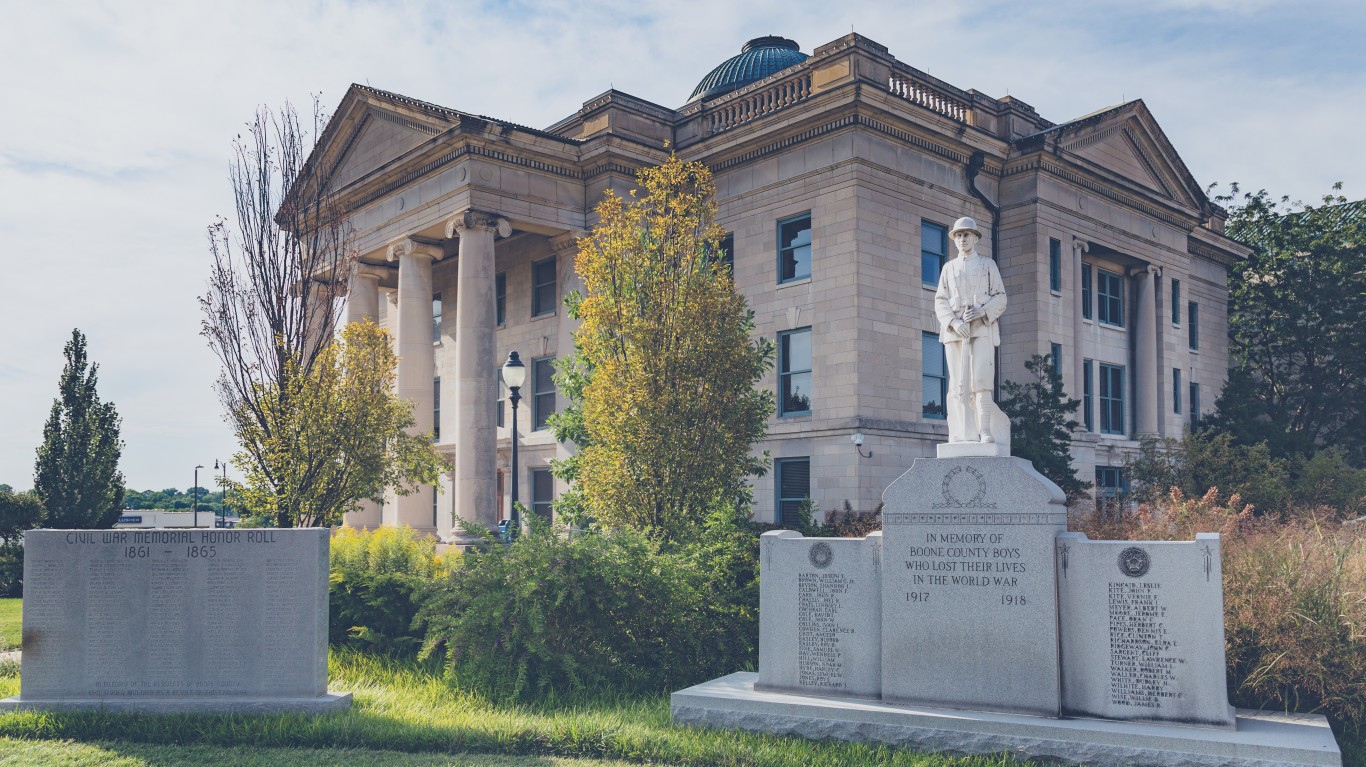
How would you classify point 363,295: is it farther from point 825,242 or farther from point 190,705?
Result: point 190,705

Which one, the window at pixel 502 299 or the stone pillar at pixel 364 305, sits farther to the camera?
the window at pixel 502 299

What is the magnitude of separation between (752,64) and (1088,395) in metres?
16.1

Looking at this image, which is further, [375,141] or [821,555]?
[375,141]

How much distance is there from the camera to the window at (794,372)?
25.8 meters

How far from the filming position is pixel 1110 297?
32438mm

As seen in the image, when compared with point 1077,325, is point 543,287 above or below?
above

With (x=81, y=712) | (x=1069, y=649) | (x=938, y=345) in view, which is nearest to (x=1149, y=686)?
(x=1069, y=649)

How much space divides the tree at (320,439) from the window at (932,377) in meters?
13.1

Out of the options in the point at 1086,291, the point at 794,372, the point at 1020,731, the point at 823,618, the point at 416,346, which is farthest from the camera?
the point at 1086,291

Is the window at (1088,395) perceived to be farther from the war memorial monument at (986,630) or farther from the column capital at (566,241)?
the war memorial monument at (986,630)

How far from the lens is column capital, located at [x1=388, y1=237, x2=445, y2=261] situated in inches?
1166

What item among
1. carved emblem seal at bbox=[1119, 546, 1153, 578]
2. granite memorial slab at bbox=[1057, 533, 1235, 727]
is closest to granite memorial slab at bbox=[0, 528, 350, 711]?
granite memorial slab at bbox=[1057, 533, 1235, 727]

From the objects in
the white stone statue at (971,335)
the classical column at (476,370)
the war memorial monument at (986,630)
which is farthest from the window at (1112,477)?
the war memorial monument at (986,630)

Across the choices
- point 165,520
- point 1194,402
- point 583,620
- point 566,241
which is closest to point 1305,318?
point 1194,402
